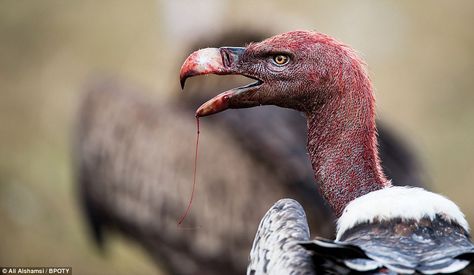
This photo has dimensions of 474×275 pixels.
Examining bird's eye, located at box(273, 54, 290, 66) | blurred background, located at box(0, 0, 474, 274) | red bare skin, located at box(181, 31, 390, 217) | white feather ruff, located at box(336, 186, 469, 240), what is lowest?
blurred background, located at box(0, 0, 474, 274)

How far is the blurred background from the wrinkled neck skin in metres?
4.92

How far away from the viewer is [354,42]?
13258mm

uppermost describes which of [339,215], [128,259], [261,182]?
[339,215]

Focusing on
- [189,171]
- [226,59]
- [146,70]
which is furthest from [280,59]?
[146,70]

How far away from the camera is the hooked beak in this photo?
414cm

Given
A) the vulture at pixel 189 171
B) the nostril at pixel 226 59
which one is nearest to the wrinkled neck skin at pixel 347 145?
the nostril at pixel 226 59

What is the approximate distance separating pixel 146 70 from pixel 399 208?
33.5 ft

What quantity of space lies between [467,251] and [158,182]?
5850mm

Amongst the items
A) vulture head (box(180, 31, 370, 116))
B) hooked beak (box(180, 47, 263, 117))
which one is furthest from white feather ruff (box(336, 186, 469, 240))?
hooked beak (box(180, 47, 263, 117))

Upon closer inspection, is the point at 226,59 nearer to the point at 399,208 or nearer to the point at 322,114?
the point at 322,114

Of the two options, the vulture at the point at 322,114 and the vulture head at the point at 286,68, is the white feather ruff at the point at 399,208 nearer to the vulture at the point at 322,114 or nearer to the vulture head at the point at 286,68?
the vulture at the point at 322,114

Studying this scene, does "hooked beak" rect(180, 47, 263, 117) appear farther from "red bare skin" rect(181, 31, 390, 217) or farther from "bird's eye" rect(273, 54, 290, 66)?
"bird's eye" rect(273, 54, 290, 66)

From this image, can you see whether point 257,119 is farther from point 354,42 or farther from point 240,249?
point 354,42

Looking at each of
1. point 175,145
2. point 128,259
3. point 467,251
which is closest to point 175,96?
point 175,145
